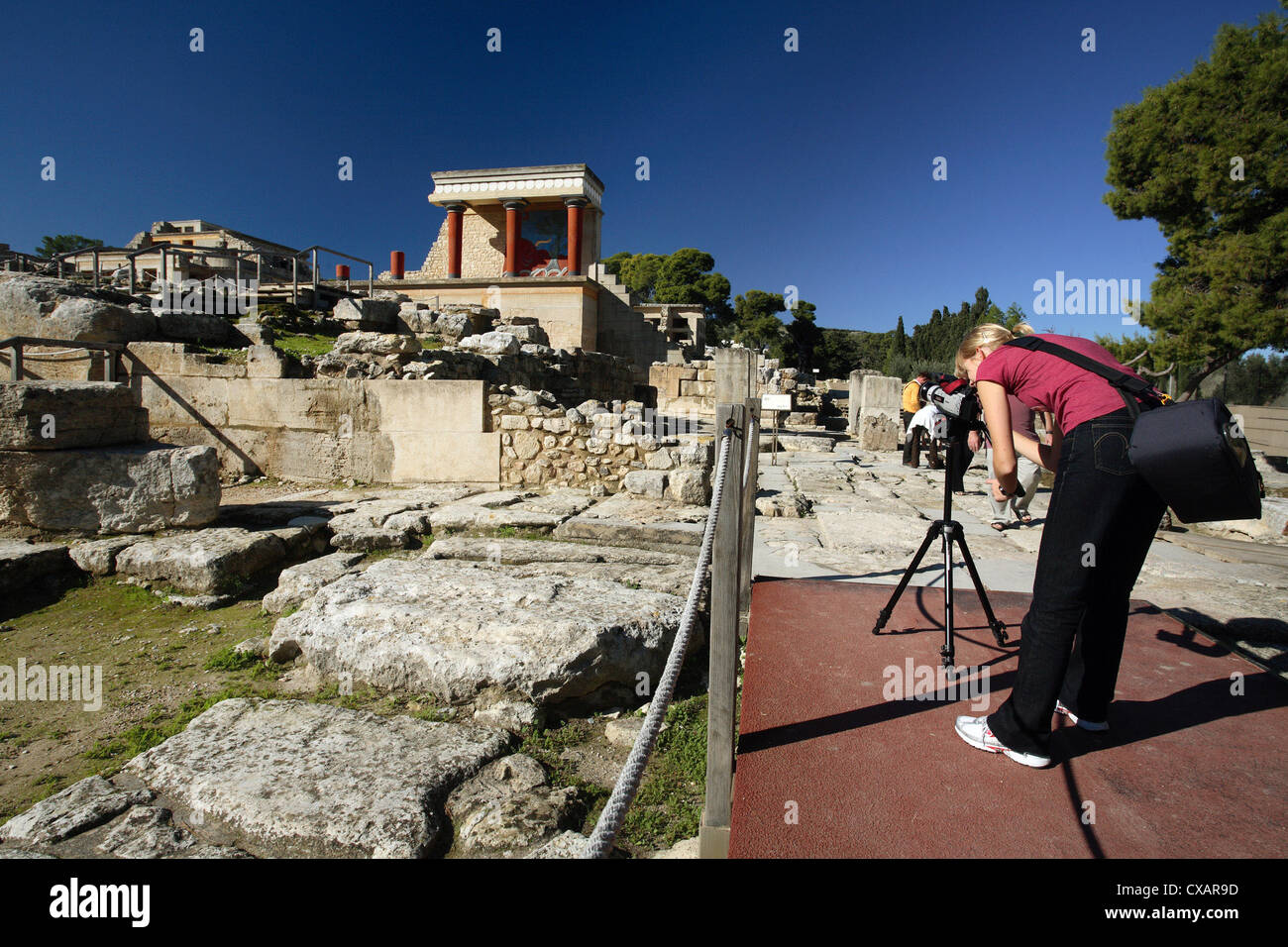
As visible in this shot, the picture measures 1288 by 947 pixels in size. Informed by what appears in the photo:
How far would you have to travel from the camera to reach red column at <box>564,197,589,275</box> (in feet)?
85.7

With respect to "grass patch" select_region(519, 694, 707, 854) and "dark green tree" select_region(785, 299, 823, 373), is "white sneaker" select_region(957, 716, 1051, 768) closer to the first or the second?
"grass patch" select_region(519, 694, 707, 854)

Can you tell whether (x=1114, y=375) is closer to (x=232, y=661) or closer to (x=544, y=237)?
(x=232, y=661)

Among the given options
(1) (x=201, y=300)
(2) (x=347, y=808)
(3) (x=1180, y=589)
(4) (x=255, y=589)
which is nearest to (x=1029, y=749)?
(2) (x=347, y=808)

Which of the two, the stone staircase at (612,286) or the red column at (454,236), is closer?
the stone staircase at (612,286)

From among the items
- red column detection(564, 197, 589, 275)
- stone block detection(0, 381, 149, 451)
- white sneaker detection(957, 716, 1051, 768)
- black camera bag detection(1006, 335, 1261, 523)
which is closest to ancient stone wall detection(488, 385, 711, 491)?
stone block detection(0, 381, 149, 451)

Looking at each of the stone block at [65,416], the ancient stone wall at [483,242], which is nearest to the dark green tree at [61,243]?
the ancient stone wall at [483,242]

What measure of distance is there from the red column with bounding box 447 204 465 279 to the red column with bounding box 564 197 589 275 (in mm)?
5044

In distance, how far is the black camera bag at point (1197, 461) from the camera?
1.88 meters

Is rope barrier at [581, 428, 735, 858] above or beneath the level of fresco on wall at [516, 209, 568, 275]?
beneath

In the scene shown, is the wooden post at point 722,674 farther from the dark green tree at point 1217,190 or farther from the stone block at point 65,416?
the dark green tree at point 1217,190

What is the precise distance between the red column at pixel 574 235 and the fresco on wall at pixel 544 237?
2.31 meters

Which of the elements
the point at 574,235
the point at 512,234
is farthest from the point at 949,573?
the point at 512,234
